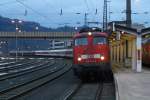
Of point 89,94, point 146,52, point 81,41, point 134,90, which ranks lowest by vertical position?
point 89,94

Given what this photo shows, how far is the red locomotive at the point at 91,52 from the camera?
28.8 m

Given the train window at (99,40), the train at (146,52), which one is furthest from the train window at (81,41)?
the train at (146,52)

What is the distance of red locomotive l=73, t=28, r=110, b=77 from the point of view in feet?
94.6

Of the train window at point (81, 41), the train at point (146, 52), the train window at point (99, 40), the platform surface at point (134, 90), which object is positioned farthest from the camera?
the train at point (146, 52)

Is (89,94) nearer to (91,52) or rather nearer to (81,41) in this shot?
(91,52)

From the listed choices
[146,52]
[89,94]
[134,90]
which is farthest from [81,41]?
[146,52]

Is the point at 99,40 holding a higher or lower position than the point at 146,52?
higher

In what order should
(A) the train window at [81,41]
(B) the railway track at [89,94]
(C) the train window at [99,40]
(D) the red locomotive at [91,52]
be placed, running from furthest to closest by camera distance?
1. (A) the train window at [81,41]
2. (C) the train window at [99,40]
3. (D) the red locomotive at [91,52]
4. (B) the railway track at [89,94]

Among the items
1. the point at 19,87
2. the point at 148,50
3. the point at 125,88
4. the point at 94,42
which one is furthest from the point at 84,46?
the point at 148,50

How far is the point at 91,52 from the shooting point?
29609mm

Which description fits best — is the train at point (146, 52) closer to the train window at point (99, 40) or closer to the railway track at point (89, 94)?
the train window at point (99, 40)

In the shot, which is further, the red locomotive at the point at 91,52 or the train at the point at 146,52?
the train at the point at 146,52

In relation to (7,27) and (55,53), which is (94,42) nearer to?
(55,53)

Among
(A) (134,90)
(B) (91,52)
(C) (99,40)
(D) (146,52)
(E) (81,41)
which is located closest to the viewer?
(A) (134,90)
